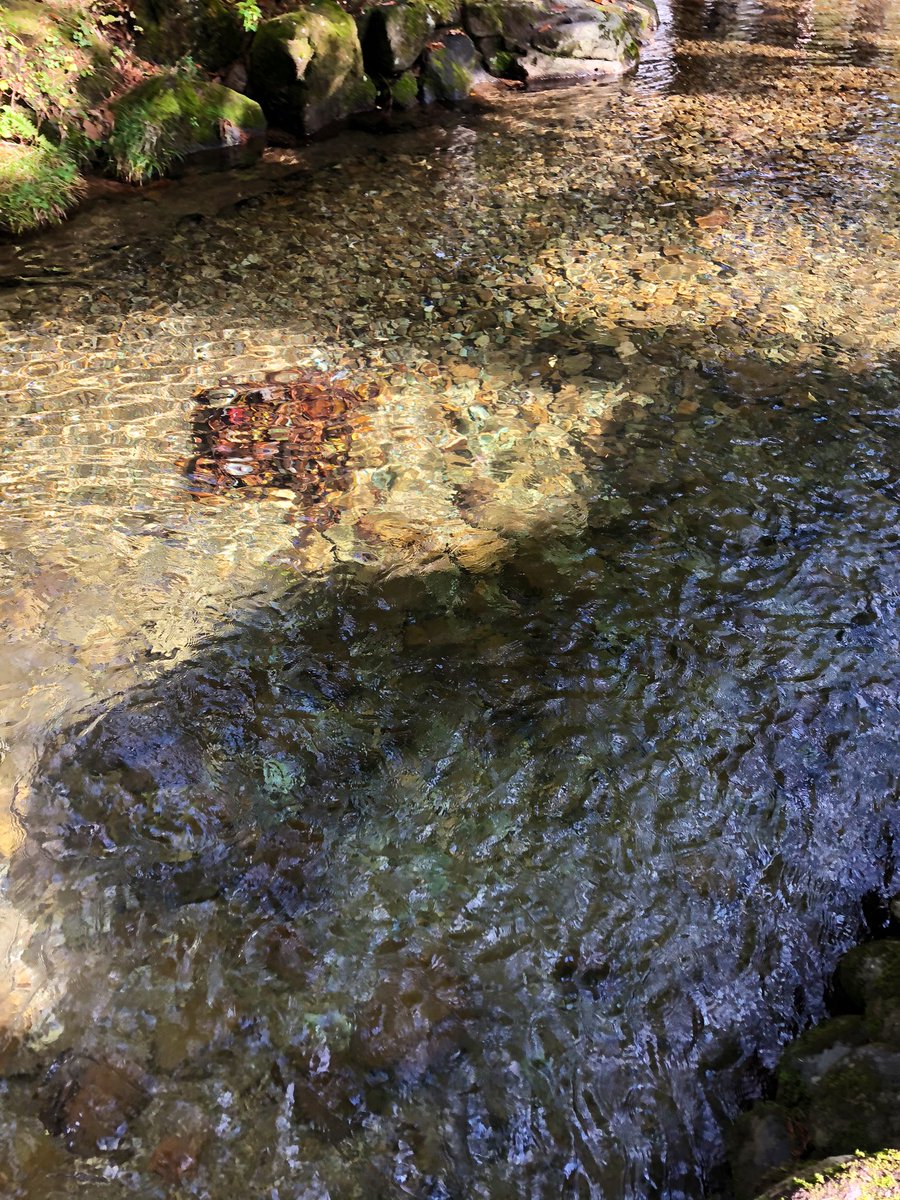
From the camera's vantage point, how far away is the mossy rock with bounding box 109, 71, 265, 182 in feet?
31.5

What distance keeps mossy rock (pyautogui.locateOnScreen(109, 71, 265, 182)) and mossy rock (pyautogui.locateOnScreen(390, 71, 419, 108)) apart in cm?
271

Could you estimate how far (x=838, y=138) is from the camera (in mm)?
11297

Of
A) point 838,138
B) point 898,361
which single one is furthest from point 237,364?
point 838,138

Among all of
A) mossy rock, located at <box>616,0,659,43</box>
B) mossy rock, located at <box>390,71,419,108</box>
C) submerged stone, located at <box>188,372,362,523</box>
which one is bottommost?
submerged stone, located at <box>188,372,362,523</box>

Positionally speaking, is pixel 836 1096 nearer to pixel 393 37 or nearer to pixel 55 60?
pixel 55 60

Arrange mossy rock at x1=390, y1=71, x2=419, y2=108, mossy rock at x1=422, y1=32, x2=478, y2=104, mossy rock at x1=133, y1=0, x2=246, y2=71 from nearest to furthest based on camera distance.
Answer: mossy rock at x1=133, y1=0, x2=246, y2=71 < mossy rock at x1=390, y1=71, x2=419, y2=108 < mossy rock at x1=422, y1=32, x2=478, y2=104

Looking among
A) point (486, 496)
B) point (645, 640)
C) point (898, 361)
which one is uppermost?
point (898, 361)

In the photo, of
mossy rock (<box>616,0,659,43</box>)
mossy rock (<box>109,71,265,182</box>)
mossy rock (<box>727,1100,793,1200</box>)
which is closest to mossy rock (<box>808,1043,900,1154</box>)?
mossy rock (<box>727,1100,793,1200</box>)

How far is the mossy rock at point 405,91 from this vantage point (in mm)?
12648

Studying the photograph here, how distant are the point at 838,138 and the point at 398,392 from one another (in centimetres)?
960

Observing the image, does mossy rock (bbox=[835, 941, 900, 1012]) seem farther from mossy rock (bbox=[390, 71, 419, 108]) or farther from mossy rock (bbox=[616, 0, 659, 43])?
mossy rock (bbox=[616, 0, 659, 43])

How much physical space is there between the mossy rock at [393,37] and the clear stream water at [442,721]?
273 inches

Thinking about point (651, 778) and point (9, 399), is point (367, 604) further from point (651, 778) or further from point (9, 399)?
point (9, 399)

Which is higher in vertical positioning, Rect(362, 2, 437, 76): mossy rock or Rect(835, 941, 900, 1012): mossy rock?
Rect(362, 2, 437, 76): mossy rock
